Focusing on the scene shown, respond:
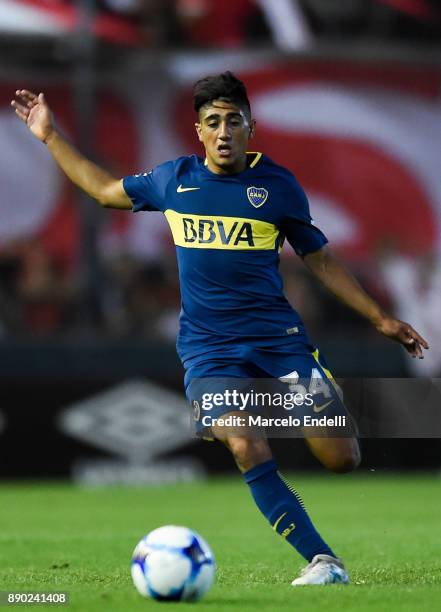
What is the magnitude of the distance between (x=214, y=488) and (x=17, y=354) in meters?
2.43

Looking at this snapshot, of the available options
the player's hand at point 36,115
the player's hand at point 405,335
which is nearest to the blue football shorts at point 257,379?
the player's hand at point 405,335

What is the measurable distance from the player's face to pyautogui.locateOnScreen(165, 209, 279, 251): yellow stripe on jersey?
277mm

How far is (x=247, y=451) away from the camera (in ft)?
21.5

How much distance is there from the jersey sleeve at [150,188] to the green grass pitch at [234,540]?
1829 millimetres

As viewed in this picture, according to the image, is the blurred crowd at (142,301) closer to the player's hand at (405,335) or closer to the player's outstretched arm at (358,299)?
the player's outstretched arm at (358,299)

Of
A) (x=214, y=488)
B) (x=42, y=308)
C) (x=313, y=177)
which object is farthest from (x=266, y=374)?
(x=313, y=177)

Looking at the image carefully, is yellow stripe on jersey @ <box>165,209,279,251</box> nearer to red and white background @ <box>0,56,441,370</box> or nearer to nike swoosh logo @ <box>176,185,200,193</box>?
nike swoosh logo @ <box>176,185,200,193</box>

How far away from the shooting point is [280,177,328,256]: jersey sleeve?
6910mm

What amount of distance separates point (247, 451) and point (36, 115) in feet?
6.64

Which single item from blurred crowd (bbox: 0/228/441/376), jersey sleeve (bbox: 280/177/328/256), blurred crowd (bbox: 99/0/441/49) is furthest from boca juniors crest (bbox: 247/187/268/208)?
blurred crowd (bbox: 99/0/441/49)

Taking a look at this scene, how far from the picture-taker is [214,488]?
14.0 m

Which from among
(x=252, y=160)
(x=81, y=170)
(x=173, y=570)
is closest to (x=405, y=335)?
(x=252, y=160)

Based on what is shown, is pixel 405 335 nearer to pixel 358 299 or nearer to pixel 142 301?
pixel 358 299

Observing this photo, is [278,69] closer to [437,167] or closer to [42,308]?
[437,167]
